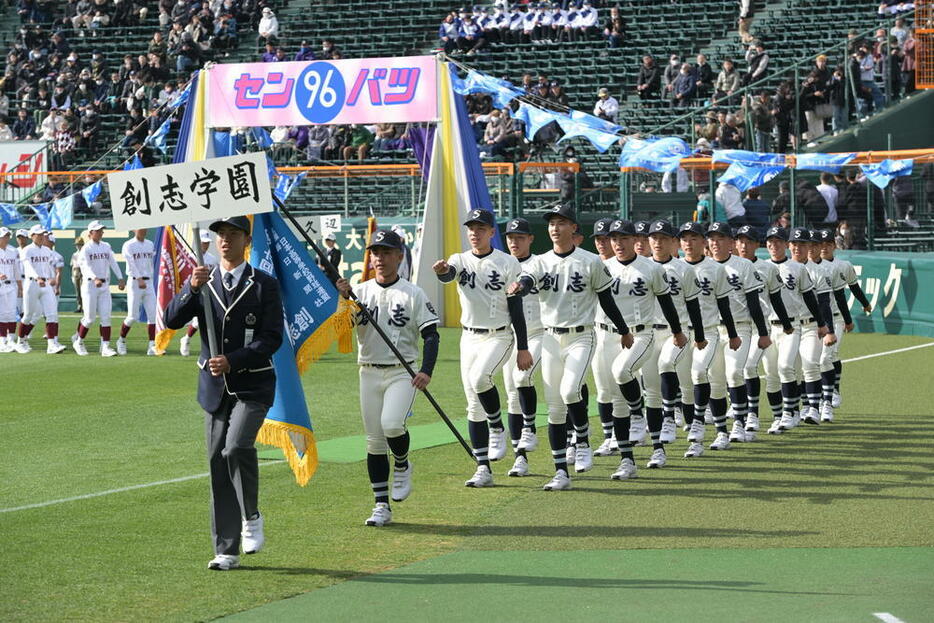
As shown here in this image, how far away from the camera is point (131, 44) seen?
137 ft

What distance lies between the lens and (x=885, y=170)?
24688 mm

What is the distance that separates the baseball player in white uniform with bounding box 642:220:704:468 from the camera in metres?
12.8

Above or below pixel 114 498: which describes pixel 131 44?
above

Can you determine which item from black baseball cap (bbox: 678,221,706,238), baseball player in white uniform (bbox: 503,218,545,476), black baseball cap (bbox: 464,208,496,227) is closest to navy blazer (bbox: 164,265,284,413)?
black baseball cap (bbox: 464,208,496,227)

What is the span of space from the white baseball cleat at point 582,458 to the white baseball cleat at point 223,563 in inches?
172

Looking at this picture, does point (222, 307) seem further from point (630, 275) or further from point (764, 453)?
point (764, 453)

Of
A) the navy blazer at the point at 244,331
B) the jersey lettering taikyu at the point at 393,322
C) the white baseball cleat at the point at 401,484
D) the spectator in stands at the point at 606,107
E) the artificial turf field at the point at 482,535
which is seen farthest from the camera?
the spectator in stands at the point at 606,107

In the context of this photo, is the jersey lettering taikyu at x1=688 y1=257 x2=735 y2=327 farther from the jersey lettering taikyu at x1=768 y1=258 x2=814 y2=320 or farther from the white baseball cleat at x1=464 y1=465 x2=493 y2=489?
the white baseball cleat at x1=464 y1=465 x2=493 y2=489

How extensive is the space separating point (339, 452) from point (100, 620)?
239 inches

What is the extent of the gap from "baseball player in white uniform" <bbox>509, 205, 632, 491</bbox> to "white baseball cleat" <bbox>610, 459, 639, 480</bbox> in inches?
20.8

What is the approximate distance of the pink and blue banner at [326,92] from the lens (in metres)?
24.5

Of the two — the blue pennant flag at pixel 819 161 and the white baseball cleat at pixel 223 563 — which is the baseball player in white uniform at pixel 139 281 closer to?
the blue pennant flag at pixel 819 161

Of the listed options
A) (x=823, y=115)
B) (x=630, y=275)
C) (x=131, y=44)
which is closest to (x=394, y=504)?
(x=630, y=275)

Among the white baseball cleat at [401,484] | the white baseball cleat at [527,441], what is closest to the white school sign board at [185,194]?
the white baseball cleat at [401,484]
